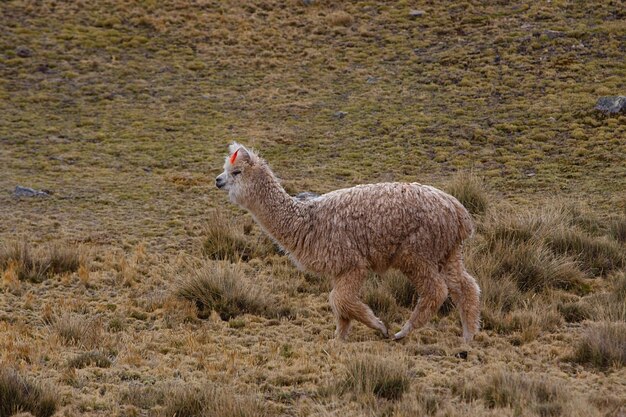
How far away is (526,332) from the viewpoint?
800 cm

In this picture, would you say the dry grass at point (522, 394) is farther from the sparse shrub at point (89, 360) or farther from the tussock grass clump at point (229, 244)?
the tussock grass clump at point (229, 244)

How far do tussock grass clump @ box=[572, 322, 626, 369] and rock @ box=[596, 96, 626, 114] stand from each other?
10763mm

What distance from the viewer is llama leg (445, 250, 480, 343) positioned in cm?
812

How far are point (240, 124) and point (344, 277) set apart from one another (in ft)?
36.9

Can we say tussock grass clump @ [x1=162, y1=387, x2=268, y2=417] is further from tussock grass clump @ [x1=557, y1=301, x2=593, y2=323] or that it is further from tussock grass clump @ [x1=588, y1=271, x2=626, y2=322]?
tussock grass clump @ [x1=557, y1=301, x2=593, y2=323]

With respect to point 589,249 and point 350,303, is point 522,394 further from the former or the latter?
point 589,249

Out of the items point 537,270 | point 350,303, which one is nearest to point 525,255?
point 537,270

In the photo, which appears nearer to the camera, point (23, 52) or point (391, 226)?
point (391, 226)

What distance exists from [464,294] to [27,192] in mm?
8768

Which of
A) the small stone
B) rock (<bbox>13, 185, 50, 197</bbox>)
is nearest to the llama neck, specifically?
the small stone

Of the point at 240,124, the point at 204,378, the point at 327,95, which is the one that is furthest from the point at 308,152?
the point at 204,378

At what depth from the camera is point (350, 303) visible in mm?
7812

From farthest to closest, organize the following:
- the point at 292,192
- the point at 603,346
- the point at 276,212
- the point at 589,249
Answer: the point at 292,192, the point at 589,249, the point at 276,212, the point at 603,346

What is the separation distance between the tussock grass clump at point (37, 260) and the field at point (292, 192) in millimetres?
37
